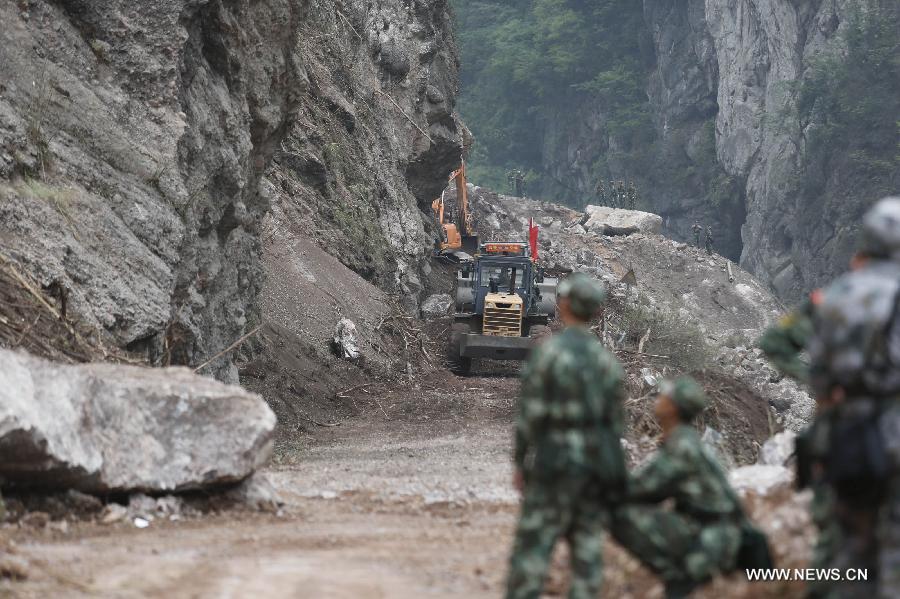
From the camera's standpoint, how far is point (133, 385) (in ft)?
27.4

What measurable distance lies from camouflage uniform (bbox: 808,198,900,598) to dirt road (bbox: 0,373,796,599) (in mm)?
887

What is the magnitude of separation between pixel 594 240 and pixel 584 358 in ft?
A: 170

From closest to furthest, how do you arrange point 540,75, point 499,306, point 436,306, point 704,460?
point 704,460 → point 499,306 → point 436,306 → point 540,75

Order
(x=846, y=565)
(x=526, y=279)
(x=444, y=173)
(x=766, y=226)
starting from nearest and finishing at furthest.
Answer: (x=846, y=565)
(x=526, y=279)
(x=444, y=173)
(x=766, y=226)

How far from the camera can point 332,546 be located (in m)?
→ 7.30

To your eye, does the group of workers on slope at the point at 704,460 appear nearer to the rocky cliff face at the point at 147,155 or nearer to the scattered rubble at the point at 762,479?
the scattered rubble at the point at 762,479

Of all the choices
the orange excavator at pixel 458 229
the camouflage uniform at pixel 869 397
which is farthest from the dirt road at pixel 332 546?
the orange excavator at pixel 458 229

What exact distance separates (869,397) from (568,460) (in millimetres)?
1182

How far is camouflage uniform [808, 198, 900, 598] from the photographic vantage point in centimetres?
406

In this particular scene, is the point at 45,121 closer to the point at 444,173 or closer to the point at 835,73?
the point at 444,173

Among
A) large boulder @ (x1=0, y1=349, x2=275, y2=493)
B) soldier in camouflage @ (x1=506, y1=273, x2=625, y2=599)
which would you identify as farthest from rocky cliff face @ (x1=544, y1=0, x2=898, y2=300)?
soldier in camouflage @ (x1=506, y1=273, x2=625, y2=599)

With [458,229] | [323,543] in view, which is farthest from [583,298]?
[458,229]

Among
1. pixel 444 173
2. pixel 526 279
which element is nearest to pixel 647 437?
pixel 526 279

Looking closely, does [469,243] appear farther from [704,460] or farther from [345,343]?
[704,460]
